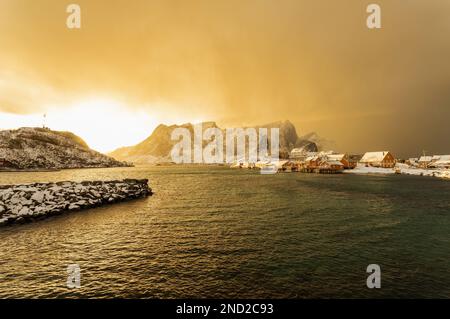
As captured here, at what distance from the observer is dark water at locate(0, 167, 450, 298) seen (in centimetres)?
1409

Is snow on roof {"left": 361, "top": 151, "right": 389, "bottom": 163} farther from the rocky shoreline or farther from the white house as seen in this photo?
the rocky shoreline

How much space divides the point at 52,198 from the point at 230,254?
30.1 meters

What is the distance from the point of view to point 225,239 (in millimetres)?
23094

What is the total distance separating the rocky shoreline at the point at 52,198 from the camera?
3005 cm

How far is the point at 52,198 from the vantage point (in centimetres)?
3569

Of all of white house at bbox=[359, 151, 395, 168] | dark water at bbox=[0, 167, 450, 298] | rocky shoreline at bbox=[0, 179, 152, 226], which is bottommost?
dark water at bbox=[0, 167, 450, 298]

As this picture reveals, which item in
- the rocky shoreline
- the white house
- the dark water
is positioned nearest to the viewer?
the dark water

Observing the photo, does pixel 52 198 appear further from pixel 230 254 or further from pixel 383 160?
pixel 383 160

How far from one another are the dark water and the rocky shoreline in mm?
2587

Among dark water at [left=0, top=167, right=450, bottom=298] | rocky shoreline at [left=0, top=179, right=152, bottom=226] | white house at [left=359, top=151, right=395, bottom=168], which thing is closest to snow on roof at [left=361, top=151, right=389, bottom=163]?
white house at [left=359, top=151, right=395, bottom=168]

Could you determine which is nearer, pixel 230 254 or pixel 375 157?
pixel 230 254

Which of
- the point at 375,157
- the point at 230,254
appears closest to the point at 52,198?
the point at 230,254
